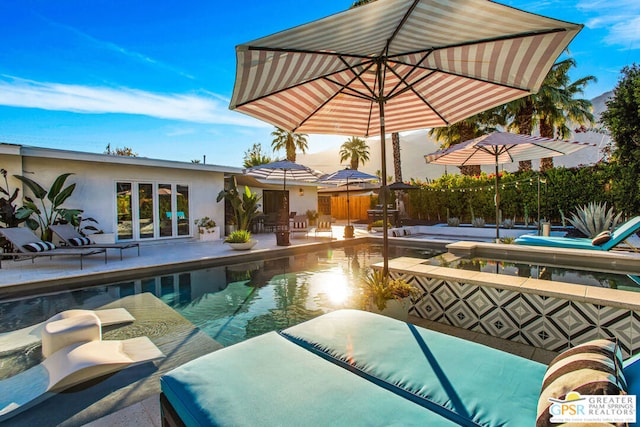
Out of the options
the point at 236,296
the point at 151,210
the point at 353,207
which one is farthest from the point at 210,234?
the point at 353,207

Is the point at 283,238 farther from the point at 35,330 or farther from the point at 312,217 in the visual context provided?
the point at 312,217

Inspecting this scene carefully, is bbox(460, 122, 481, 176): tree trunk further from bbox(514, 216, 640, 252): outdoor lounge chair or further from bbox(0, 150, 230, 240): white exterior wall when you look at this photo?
bbox(0, 150, 230, 240): white exterior wall

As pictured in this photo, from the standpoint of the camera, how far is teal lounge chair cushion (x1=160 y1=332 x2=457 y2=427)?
152 cm

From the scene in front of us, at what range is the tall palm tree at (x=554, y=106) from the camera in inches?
627

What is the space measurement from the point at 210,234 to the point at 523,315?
11872 millimetres

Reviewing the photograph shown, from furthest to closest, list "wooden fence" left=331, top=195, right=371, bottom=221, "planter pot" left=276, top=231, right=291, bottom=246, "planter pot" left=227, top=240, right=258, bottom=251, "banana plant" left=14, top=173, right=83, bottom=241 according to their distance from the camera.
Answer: "wooden fence" left=331, top=195, right=371, bottom=221
"planter pot" left=276, top=231, right=291, bottom=246
"planter pot" left=227, top=240, right=258, bottom=251
"banana plant" left=14, top=173, right=83, bottom=241

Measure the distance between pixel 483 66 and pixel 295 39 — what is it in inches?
92.1

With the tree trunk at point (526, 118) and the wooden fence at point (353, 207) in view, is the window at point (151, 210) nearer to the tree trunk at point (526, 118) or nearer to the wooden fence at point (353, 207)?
the wooden fence at point (353, 207)

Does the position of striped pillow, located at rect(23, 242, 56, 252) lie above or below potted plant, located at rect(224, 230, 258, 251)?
above

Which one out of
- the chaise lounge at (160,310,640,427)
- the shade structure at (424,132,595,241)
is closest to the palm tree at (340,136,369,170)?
the shade structure at (424,132,595,241)

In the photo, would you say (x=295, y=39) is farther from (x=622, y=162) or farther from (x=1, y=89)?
(x=1, y=89)

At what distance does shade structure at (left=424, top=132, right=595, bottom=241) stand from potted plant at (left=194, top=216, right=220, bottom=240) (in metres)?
9.01

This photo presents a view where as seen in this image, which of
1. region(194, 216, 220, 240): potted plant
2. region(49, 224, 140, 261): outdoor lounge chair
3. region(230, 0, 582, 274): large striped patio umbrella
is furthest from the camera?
region(194, 216, 220, 240): potted plant

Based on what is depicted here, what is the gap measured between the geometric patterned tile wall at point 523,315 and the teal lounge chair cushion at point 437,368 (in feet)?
6.09
